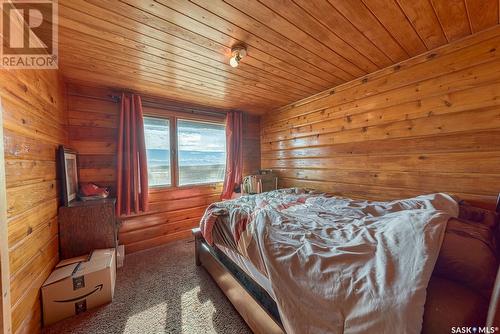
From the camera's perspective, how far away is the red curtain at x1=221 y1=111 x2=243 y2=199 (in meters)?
3.28

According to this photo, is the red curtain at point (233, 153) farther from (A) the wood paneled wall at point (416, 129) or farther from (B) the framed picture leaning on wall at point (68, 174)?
(B) the framed picture leaning on wall at point (68, 174)

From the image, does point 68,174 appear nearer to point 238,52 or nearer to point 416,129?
point 238,52

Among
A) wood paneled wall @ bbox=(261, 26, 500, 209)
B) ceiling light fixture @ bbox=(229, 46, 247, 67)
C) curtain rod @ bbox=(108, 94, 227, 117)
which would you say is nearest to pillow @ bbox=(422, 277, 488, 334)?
wood paneled wall @ bbox=(261, 26, 500, 209)

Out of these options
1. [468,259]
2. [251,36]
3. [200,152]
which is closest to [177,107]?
[200,152]

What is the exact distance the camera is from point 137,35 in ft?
4.66

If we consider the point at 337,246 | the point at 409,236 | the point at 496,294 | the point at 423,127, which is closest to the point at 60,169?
the point at 337,246

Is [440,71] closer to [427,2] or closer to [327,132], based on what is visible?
[427,2]

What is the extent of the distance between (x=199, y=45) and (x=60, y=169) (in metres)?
1.79

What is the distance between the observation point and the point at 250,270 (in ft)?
3.90

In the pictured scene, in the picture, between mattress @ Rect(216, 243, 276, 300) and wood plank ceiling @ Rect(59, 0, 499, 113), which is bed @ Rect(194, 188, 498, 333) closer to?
mattress @ Rect(216, 243, 276, 300)

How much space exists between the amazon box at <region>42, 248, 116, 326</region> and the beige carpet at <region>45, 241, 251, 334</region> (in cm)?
6

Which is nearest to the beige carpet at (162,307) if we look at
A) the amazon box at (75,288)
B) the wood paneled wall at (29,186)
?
the amazon box at (75,288)

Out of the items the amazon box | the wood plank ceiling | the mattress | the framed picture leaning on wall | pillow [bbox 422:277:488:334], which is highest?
the wood plank ceiling

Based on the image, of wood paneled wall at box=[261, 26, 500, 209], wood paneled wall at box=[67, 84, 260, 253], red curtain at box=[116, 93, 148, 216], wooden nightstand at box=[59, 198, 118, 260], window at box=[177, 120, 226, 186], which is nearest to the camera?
wood paneled wall at box=[261, 26, 500, 209]
